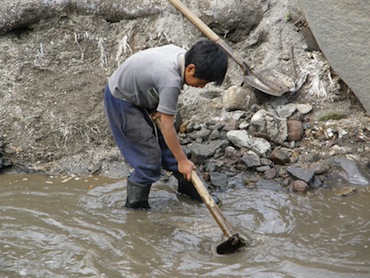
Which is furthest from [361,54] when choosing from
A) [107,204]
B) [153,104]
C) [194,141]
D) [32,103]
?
[32,103]

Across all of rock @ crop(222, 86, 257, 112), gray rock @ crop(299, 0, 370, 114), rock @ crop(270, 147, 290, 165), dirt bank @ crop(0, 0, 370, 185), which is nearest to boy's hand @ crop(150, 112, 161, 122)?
dirt bank @ crop(0, 0, 370, 185)

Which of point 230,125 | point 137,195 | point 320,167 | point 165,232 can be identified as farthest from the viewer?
point 230,125

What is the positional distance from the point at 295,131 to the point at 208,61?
2.01 metres

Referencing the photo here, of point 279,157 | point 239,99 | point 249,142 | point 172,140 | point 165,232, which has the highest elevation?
point 172,140

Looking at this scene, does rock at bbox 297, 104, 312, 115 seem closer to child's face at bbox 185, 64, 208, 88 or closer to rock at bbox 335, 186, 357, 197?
rock at bbox 335, 186, 357, 197

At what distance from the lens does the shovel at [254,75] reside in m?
5.58

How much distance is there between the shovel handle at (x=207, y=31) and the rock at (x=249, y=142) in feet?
2.69

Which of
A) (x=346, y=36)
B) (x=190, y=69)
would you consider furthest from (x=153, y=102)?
(x=346, y=36)

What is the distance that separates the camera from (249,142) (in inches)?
203

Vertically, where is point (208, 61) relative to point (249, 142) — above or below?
above

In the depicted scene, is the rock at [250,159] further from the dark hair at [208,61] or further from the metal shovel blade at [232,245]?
the dark hair at [208,61]

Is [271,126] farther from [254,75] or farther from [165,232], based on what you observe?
[165,232]

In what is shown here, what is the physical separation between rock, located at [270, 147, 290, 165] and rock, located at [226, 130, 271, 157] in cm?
7

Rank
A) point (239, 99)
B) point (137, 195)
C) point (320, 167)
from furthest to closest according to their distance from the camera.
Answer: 1. point (239, 99)
2. point (320, 167)
3. point (137, 195)
